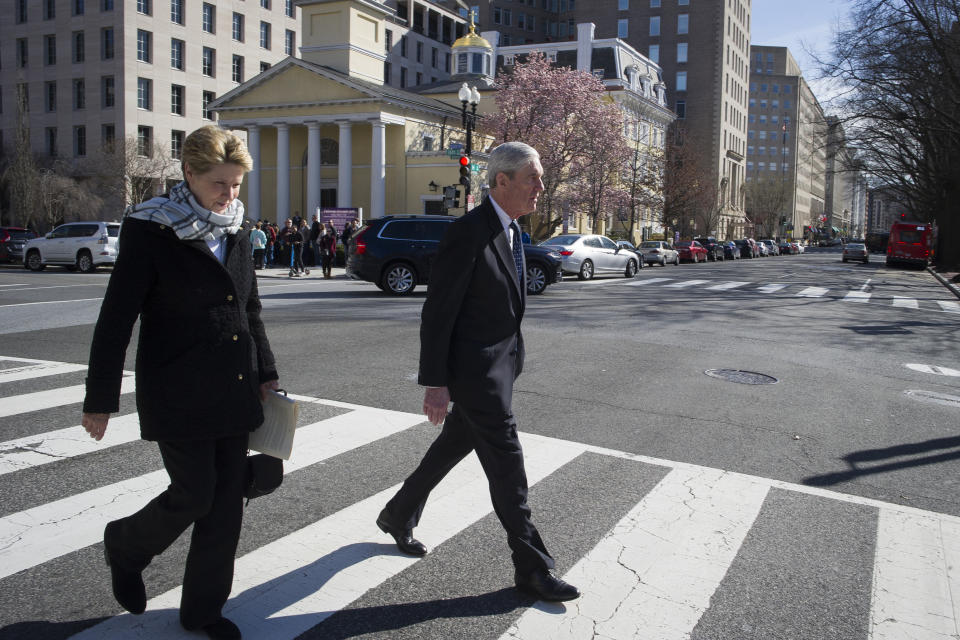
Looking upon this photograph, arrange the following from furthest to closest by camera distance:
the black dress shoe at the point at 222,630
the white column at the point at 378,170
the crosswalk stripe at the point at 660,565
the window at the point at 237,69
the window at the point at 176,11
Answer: the window at the point at 237,69 → the window at the point at 176,11 → the white column at the point at 378,170 → the crosswalk stripe at the point at 660,565 → the black dress shoe at the point at 222,630

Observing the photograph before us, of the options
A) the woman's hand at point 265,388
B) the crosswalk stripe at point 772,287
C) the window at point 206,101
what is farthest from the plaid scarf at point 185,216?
the window at point 206,101

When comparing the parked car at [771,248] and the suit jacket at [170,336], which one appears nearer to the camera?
the suit jacket at [170,336]

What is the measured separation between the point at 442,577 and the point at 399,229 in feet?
51.0

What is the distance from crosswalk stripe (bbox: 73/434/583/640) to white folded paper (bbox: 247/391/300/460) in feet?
2.18

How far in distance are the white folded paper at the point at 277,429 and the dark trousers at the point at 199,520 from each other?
15cm

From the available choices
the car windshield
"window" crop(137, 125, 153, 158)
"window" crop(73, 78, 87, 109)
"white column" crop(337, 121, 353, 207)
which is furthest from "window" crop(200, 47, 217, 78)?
the car windshield

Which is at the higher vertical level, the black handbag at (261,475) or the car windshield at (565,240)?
the car windshield at (565,240)

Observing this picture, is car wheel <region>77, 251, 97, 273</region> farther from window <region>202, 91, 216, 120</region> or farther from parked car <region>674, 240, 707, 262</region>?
parked car <region>674, 240, 707, 262</region>

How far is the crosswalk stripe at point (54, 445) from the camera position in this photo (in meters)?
5.13

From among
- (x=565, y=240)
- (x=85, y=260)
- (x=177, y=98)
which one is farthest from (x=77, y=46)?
(x=565, y=240)

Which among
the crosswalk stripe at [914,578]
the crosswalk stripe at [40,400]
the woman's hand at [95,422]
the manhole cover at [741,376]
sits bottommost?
the crosswalk stripe at [914,578]

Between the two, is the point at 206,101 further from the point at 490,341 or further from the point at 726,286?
the point at 490,341

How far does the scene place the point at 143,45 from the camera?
53344 millimetres

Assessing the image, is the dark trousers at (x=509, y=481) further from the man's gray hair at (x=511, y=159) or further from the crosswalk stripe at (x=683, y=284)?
the crosswalk stripe at (x=683, y=284)
